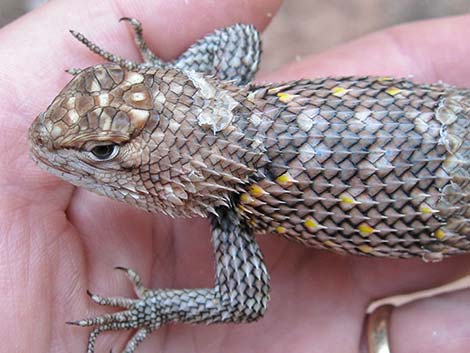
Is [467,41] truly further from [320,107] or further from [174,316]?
[174,316]

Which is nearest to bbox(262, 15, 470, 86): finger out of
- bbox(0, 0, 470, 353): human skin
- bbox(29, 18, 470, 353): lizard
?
bbox(0, 0, 470, 353): human skin

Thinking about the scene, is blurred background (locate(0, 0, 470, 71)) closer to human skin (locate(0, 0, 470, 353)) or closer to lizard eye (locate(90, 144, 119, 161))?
human skin (locate(0, 0, 470, 353))

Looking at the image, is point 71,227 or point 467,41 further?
point 467,41

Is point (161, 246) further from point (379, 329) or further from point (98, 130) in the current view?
point (379, 329)

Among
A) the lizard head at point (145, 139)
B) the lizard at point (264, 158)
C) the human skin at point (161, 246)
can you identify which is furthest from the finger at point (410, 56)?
the lizard head at point (145, 139)

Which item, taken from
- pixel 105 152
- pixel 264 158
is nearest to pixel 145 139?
pixel 105 152

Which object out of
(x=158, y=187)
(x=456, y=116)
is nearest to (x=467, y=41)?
(x=456, y=116)

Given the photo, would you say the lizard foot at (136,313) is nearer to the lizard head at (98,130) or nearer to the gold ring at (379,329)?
the lizard head at (98,130)
